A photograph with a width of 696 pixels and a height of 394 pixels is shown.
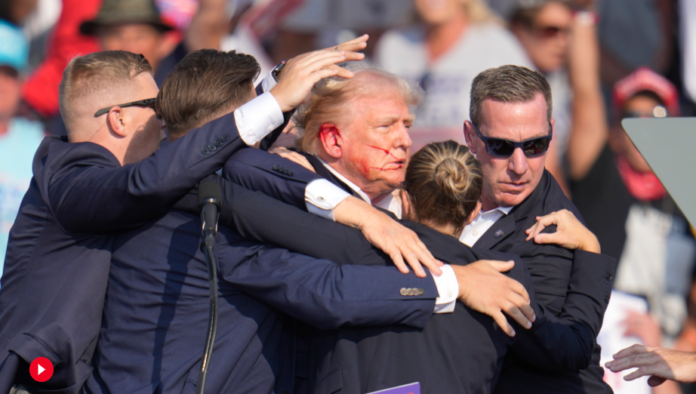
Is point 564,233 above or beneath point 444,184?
beneath

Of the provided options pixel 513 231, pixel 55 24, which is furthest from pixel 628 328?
pixel 55 24

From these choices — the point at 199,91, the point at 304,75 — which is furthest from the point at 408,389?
the point at 199,91

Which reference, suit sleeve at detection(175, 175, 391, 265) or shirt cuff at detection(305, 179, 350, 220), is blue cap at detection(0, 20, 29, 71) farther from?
shirt cuff at detection(305, 179, 350, 220)

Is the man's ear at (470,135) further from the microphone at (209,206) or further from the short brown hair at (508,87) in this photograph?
the microphone at (209,206)

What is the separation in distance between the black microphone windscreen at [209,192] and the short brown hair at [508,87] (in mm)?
1289

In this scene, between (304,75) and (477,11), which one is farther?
(477,11)

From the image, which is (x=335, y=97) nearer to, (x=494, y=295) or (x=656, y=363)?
(x=494, y=295)

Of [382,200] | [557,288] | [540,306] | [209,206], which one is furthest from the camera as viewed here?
[382,200]

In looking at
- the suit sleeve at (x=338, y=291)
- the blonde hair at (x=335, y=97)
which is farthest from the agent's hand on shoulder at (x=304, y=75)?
the suit sleeve at (x=338, y=291)

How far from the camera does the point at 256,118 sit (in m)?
2.46

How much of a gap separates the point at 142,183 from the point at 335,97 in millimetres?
845

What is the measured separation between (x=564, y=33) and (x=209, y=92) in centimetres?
390

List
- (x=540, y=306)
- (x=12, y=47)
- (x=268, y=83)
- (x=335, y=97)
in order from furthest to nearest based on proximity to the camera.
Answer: (x=12, y=47), (x=268, y=83), (x=335, y=97), (x=540, y=306)

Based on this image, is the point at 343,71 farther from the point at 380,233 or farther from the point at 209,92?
the point at 380,233
